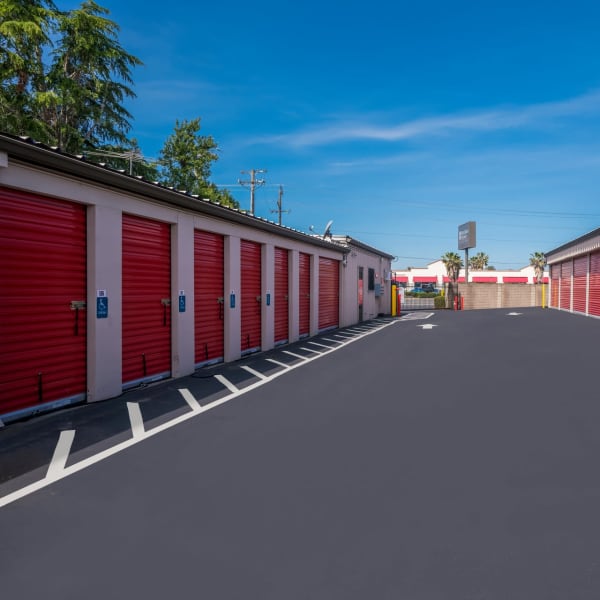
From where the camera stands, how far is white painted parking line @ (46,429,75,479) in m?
4.85

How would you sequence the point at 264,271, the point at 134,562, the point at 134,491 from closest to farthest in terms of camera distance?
1. the point at 134,562
2. the point at 134,491
3. the point at 264,271

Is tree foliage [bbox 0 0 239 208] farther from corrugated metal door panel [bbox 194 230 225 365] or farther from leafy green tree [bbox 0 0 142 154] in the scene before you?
corrugated metal door panel [bbox 194 230 225 365]

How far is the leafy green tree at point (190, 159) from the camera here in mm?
37875

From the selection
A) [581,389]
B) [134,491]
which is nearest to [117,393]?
[134,491]

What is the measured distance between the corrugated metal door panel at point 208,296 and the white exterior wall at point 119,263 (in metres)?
0.19

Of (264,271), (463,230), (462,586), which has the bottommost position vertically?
(462,586)

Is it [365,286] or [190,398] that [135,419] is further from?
[365,286]

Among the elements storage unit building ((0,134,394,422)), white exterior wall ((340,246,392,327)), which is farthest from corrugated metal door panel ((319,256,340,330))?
storage unit building ((0,134,394,422))

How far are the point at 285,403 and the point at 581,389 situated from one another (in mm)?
5431

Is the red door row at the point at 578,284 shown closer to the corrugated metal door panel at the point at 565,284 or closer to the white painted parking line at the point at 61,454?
the corrugated metal door panel at the point at 565,284

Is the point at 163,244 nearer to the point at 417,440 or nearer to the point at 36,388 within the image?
the point at 36,388

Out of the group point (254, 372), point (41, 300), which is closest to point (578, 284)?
point (254, 372)

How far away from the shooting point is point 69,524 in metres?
3.80

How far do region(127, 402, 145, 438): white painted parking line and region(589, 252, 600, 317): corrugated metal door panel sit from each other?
80.1ft
